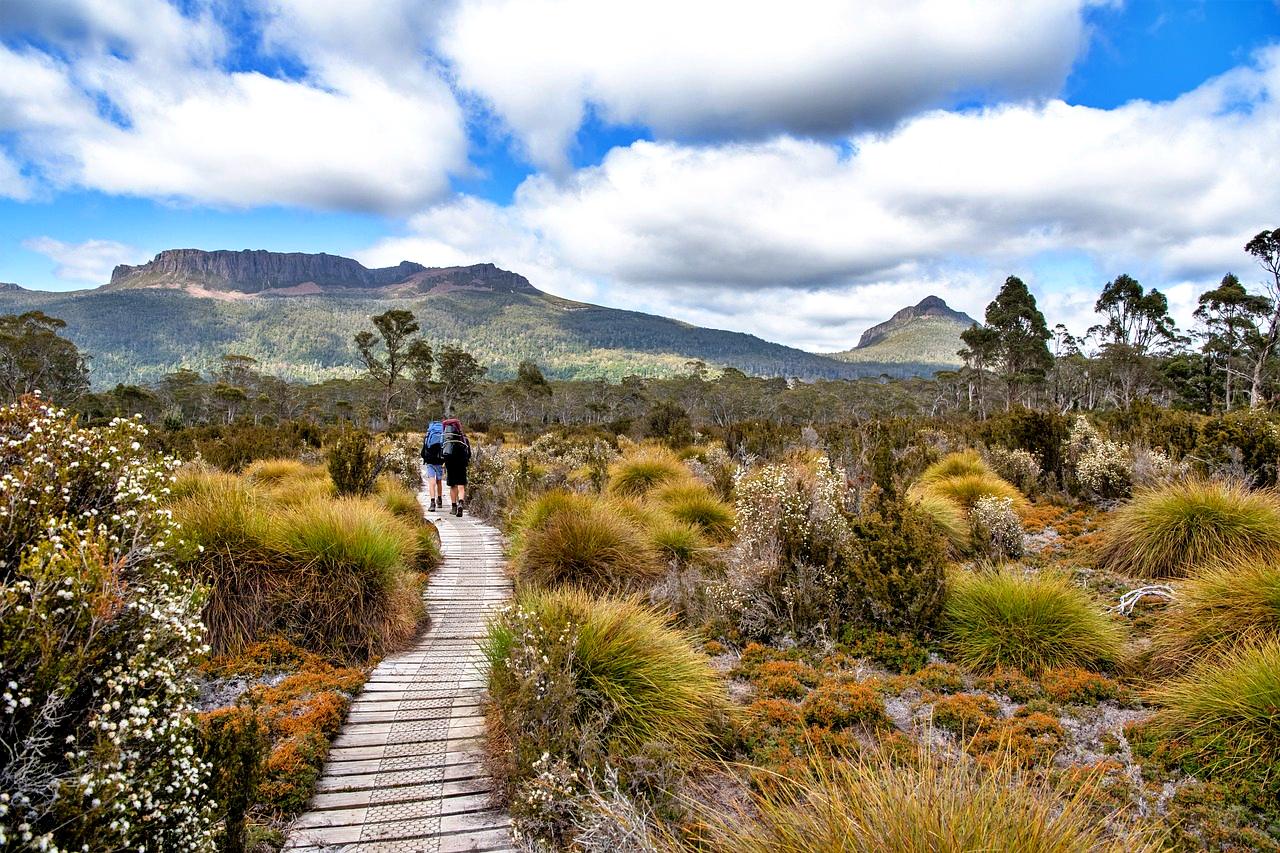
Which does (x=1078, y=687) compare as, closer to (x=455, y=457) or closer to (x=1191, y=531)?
(x=1191, y=531)

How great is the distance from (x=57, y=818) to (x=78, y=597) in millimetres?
688

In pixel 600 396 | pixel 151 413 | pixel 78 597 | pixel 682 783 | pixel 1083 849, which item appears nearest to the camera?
pixel 78 597

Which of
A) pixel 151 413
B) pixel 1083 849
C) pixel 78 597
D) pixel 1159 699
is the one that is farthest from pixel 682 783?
pixel 151 413

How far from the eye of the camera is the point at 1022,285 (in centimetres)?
4016

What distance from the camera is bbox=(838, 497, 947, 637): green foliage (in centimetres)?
610

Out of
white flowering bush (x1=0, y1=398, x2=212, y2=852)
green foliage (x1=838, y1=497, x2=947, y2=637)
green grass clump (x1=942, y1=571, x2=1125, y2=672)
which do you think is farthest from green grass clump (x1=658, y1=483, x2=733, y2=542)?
white flowering bush (x1=0, y1=398, x2=212, y2=852)

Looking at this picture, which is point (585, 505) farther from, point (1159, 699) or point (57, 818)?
point (57, 818)

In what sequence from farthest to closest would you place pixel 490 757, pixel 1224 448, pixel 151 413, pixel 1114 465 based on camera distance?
pixel 151 413 < pixel 1114 465 < pixel 1224 448 < pixel 490 757

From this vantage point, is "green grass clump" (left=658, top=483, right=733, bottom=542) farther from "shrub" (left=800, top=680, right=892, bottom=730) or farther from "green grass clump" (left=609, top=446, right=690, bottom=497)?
"shrub" (left=800, top=680, right=892, bottom=730)

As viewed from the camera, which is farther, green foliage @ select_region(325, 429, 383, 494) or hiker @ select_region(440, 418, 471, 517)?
hiker @ select_region(440, 418, 471, 517)

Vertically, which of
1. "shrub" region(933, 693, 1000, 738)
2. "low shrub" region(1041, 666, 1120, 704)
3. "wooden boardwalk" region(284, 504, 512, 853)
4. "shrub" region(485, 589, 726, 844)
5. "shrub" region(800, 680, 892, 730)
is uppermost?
"shrub" region(485, 589, 726, 844)

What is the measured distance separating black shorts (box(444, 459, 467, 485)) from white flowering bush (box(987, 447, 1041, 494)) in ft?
36.6

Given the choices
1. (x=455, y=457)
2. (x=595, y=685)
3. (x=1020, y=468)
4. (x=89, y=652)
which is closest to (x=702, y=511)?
(x=455, y=457)

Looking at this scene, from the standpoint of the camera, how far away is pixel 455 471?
39.4ft
